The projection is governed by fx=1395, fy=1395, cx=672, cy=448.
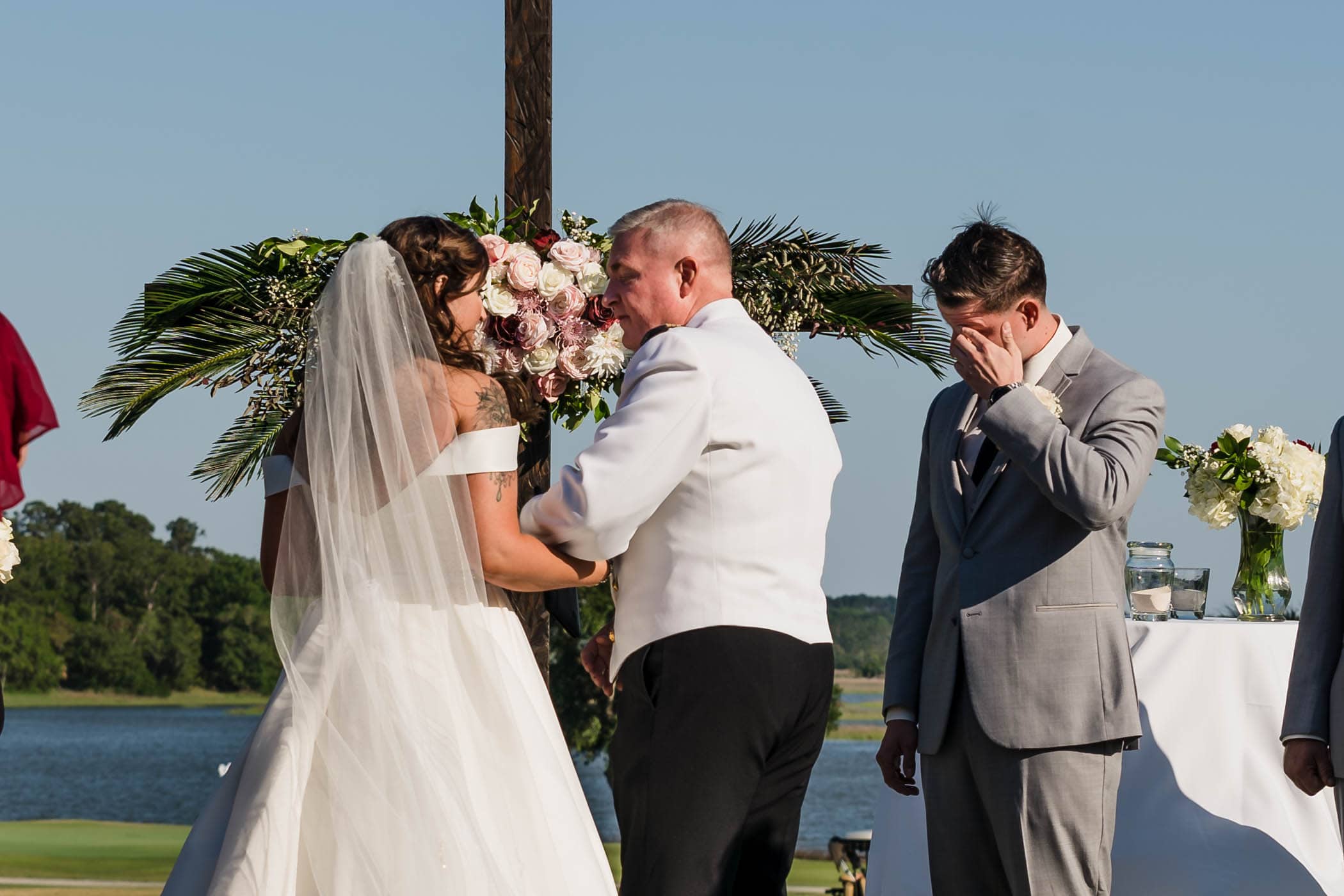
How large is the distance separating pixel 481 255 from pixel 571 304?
100 cm

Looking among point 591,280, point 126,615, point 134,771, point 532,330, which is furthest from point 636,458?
point 134,771

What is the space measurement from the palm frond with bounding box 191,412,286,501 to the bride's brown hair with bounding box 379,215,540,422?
2.56m

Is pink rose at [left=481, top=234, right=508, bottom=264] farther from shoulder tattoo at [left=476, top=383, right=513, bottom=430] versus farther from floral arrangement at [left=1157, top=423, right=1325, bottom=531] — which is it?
floral arrangement at [left=1157, top=423, right=1325, bottom=531]

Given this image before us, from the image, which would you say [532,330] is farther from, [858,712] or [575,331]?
[858,712]

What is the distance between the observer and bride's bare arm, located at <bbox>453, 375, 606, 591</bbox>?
3174 millimetres

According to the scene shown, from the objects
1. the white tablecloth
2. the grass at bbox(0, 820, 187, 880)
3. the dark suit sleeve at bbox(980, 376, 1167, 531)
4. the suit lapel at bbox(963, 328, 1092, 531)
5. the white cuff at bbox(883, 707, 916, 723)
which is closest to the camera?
the dark suit sleeve at bbox(980, 376, 1167, 531)

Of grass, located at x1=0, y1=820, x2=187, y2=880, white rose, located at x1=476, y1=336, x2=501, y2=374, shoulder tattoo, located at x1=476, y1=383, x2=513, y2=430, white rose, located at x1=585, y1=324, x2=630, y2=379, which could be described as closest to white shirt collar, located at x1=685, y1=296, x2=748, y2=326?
shoulder tattoo, located at x1=476, y1=383, x2=513, y2=430

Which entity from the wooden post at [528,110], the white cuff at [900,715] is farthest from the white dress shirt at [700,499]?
the wooden post at [528,110]

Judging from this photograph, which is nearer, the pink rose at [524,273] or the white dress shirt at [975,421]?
the white dress shirt at [975,421]

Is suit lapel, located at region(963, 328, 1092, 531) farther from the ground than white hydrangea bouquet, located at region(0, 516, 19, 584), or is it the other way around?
suit lapel, located at region(963, 328, 1092, 531)

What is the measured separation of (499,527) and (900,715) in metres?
1.16

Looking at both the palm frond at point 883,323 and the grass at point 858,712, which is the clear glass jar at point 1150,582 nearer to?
the palm frond at point 883,323

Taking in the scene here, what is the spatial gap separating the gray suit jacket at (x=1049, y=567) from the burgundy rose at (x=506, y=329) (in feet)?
4.91

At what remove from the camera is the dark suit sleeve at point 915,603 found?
3600 millimetres
